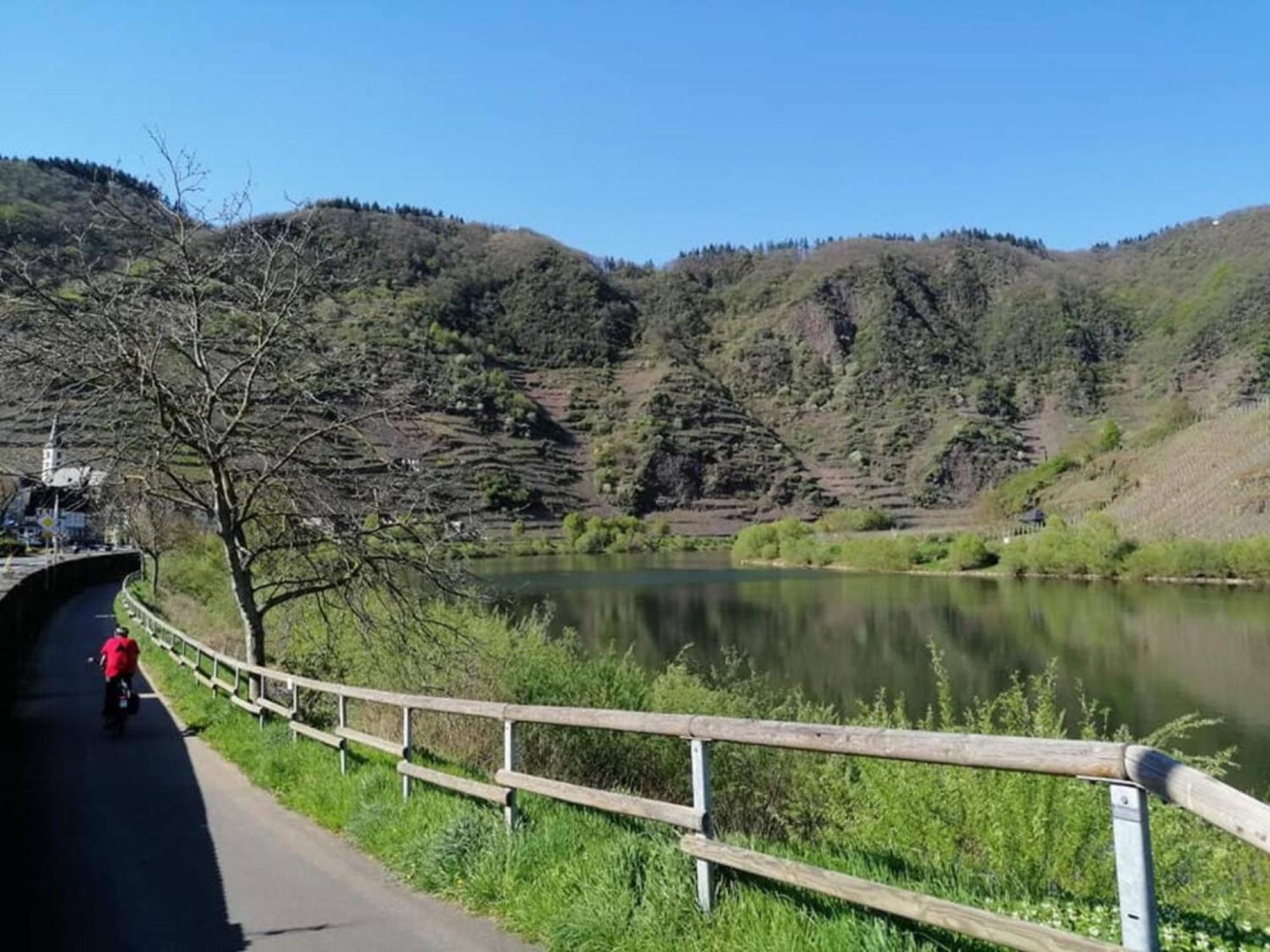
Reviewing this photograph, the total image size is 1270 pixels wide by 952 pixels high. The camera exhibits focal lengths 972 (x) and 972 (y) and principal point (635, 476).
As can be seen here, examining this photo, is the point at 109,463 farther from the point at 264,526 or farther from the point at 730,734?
the point at 730,734

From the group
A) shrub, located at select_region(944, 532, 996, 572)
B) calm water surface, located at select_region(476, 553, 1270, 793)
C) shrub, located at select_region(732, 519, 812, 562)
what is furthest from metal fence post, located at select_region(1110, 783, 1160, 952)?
shrub, located at select_region(732, 519, 812, 562)

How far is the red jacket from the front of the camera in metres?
12.9

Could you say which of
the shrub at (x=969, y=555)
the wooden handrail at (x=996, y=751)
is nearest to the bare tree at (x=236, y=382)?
the wooden handrail at (x=996, y=751)

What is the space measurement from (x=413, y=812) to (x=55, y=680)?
1426 centimetres

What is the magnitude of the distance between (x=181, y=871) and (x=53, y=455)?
8078 mm

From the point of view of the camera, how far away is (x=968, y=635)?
39.7 meters

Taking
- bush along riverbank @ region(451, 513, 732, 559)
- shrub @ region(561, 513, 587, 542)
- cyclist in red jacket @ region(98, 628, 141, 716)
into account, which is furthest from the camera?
shrub @ region(561, 513, 587, 542)

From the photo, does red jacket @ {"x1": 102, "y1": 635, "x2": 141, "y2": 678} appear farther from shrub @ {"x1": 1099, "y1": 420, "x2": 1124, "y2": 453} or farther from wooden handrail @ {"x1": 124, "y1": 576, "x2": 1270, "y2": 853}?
shrub @ {"x1": 1099, "y1": 420, "x2": 1124, "y2": 453}

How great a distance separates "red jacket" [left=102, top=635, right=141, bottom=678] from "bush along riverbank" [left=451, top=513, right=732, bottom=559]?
8947 cm

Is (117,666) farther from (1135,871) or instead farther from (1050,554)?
(1050,554)

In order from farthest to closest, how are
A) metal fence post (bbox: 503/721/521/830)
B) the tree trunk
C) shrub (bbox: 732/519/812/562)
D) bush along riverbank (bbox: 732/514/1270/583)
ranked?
shrub (bbox: 732/519/812/562)
bush along riverbank (bbox: 732/514/1270/583)
the tree trunk
metal fence post (bbox: 503/721/521/830)

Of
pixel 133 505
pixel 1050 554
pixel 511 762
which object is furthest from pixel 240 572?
pixel 1050 554

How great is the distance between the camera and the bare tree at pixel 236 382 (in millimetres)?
11508

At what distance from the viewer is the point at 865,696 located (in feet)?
82.4
